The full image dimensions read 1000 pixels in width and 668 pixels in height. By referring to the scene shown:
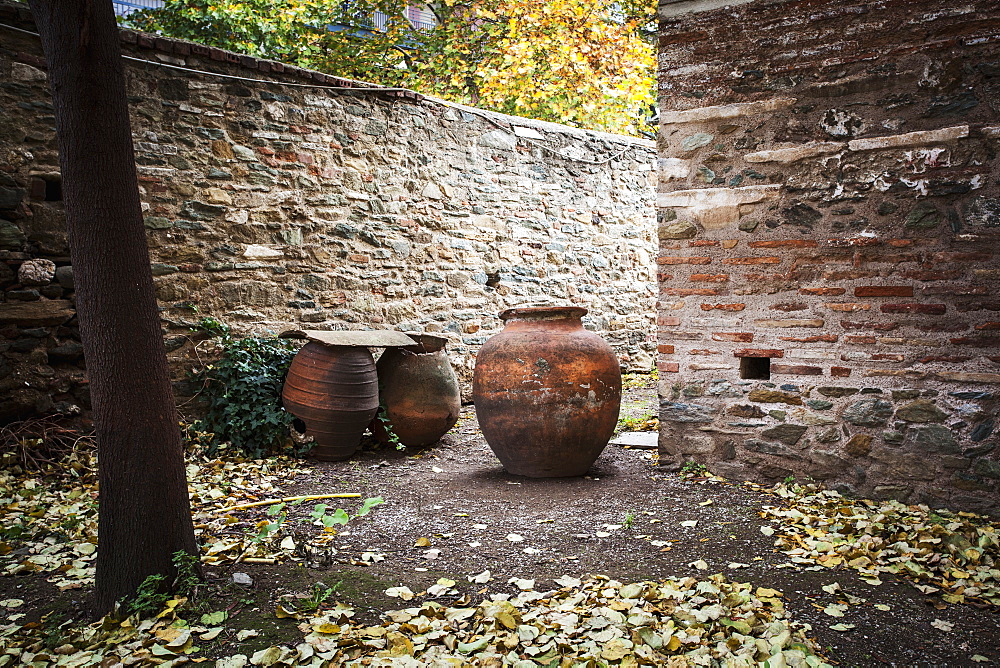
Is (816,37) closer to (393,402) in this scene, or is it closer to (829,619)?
(829,619)

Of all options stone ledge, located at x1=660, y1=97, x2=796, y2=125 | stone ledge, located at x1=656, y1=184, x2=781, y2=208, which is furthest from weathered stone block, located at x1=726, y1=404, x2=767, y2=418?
stone ledge, located at x1=660, y1=97, x2=796, y2=125

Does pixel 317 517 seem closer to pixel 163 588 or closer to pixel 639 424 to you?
pixel 163 588

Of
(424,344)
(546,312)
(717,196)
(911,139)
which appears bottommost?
(424,344)

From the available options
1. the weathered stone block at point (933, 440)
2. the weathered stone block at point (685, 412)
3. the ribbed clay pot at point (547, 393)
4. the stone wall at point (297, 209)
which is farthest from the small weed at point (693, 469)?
the stone wall at point (297, 209)

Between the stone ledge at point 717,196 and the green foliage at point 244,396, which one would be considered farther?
the green foliage at point 244,396

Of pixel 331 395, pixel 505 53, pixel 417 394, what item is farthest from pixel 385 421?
pixel 505 53

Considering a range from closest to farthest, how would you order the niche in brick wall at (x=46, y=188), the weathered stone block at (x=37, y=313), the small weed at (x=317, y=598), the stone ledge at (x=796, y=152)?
the small weed at (x=317, y=598) < the stone ledge at (x=796, y=152) < the weathered stone block at (x=37, y=313) < the niche in brick wall at (x=46, y=188)

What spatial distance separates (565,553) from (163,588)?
1516 millimetres

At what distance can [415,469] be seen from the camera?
4316 mm

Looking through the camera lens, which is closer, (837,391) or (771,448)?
(837,391)

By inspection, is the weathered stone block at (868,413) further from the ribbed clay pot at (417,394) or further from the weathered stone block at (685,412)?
the ribbed clay pot at (417,394)

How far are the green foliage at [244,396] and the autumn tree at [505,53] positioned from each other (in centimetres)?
630

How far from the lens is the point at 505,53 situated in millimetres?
10172

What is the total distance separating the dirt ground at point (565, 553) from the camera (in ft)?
7.25
